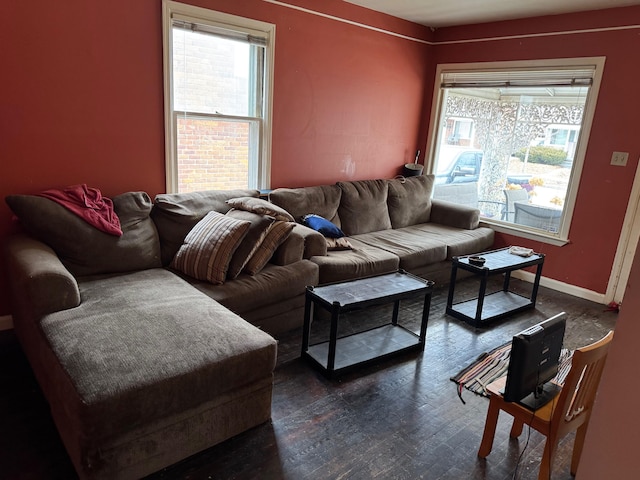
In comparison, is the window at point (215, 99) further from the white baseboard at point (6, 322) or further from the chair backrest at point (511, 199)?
the chair backrest at point (511, 199)

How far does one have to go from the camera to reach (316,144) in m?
4.18

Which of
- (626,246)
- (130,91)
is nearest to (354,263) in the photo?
(130,91)

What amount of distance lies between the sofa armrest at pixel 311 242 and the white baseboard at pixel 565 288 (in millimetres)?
2330

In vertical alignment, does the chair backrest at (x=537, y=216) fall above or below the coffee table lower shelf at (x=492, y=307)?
above

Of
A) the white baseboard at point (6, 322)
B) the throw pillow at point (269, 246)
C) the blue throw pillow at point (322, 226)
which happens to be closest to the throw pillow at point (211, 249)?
the throw pillow at point (269, 246)

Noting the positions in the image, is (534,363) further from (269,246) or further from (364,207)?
(364,207)

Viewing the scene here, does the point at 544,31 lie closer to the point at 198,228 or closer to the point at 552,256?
the point at 552,256

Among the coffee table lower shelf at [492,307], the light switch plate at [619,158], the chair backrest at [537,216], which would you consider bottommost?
the coffee table lower shelf at [492,307]

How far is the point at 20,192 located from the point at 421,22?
13.3ft

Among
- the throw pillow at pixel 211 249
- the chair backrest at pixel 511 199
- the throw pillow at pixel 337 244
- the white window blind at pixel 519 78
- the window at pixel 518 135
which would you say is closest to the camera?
the throw pillow at pixel 211 249

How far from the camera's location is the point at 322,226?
143 inches

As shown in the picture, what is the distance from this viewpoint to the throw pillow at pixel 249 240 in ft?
9.13

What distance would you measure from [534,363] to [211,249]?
6.14 feet

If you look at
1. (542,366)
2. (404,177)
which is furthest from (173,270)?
(404,177)
